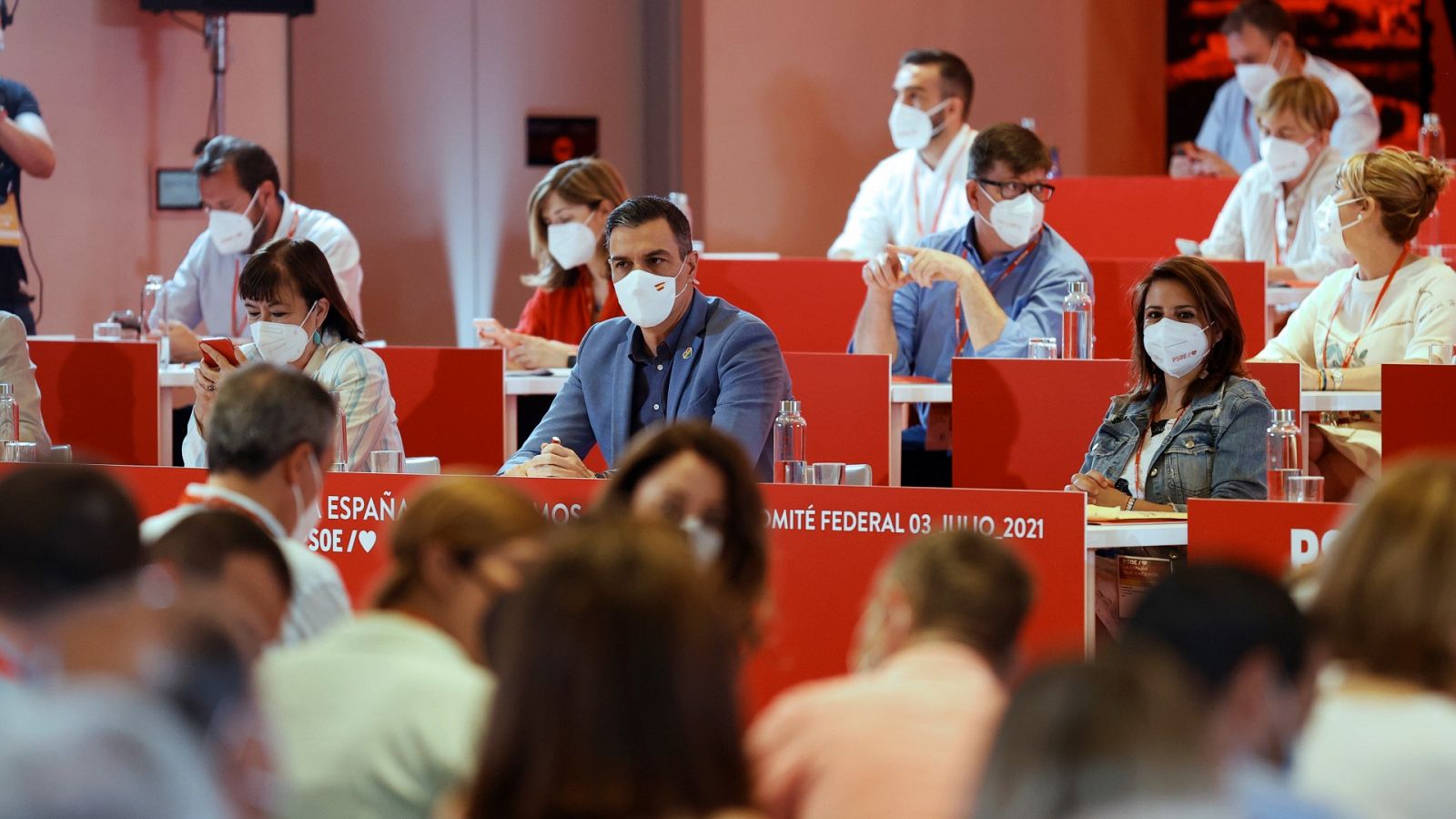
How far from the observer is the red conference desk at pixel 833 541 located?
383 centimetres

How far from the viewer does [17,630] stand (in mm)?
2152

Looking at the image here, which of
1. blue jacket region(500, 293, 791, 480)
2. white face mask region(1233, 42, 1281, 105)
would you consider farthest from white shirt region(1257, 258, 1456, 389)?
white face mask region(1233, 42, 1281, 105)

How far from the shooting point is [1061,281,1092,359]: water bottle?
5.83m

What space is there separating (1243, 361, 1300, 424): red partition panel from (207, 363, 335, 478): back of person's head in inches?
109

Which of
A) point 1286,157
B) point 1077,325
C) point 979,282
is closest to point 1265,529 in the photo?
point 1077,325

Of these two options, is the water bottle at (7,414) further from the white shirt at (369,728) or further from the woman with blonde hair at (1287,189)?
the woman with blonde hair at (1287,189)

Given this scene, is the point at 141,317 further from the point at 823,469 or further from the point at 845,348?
the point at 823,469

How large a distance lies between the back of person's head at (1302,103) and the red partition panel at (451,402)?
3717 mm

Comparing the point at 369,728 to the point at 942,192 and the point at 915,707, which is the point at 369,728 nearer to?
the point at 915,707

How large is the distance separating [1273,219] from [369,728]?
251 inches

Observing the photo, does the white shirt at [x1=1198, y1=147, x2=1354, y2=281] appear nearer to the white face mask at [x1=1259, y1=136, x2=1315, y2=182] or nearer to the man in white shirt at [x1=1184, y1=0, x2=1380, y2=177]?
the white face mask at [x1=1259, y1=136, x2=1315, y2=182]

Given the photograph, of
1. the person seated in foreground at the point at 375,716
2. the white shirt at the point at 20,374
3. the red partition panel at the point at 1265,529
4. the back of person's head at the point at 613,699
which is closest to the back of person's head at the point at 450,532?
the person seated in foreground at the point at 375,716

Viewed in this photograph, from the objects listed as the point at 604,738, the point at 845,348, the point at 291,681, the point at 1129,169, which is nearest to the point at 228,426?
the point at 291,681

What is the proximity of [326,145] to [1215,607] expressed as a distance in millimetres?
8197
